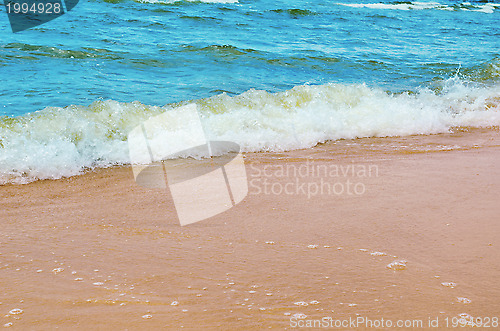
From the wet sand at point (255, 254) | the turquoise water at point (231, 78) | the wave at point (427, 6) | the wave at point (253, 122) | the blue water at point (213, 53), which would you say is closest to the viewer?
the wet sand at point (255, 254)

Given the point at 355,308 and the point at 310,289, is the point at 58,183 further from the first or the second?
the point at 355,308

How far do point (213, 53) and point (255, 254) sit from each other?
585 cm

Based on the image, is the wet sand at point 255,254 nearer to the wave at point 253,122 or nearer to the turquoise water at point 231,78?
the wave at point 253,122

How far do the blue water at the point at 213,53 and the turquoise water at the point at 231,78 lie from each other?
0.09ft

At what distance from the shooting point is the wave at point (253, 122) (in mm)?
3756

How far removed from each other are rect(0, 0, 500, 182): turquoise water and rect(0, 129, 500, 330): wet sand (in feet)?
2.42

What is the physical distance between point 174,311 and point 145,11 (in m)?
9.85

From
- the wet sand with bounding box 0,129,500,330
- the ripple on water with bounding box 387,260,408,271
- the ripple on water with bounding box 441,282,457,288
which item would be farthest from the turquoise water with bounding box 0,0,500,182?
the ripple on water with bounding box 441,282,457,288

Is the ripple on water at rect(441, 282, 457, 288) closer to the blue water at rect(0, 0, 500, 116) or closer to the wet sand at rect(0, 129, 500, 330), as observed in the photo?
the wet sand at rect(0, 129, 500, 330)

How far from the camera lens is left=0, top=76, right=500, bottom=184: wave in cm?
376

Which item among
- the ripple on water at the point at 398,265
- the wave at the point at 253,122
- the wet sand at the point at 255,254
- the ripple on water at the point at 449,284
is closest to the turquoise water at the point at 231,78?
the wave at the point at 253,122

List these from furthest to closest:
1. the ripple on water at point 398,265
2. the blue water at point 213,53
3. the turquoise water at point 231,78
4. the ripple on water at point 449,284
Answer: the blue water at point 213,53
the turquoise water at point 231,78
the ripple on water at point 398,265
the ripple on water at point 449,284

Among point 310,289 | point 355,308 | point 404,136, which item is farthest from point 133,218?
point 404,136

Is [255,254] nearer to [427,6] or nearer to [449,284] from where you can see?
[449,284]
